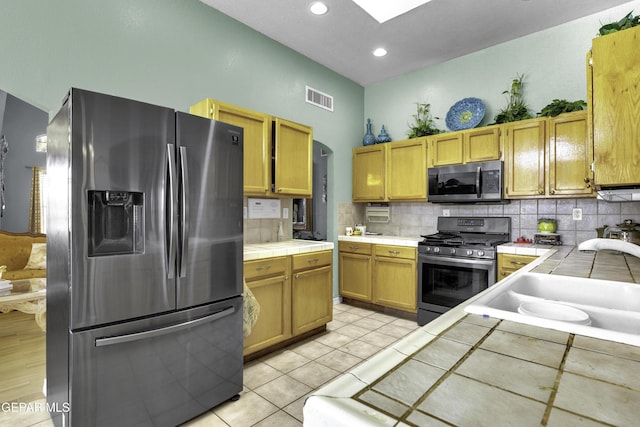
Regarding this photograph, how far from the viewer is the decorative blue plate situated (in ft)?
12.0

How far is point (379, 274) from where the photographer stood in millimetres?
3908

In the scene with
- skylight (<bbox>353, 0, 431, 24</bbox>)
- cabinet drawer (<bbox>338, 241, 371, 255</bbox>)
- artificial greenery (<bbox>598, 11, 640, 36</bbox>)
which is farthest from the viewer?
cabinet drawer (<bbox>338, 241, 371, 255</bbox>)

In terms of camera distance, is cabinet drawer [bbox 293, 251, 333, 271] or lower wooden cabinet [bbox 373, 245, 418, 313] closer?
cabinet drawer [bbox 293, 251, 333, 271]

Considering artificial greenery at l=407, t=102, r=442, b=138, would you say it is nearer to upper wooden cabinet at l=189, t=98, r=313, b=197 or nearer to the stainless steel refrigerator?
upper wooden cabinet at l=189, t=98, r=313, b=197

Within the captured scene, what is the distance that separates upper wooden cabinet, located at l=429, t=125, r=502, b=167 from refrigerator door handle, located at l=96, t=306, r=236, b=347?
2.89m

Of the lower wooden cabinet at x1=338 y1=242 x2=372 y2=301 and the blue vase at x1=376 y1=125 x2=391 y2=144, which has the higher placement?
the blue vase at x1=376 y1=125 x2=391 y2=144

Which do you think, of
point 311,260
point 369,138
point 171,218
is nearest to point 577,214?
point 369,138

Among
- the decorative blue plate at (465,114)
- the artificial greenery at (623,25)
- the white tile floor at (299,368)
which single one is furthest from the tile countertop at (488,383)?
the decorative blue plate at (465,114)

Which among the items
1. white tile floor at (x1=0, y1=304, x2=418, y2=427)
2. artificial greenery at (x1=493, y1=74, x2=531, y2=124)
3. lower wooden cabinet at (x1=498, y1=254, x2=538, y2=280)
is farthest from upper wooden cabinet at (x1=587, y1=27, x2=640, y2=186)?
white tile floor at (x1=0, y1=304, x2=418, y2=427)

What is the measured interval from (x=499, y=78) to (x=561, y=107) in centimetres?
82

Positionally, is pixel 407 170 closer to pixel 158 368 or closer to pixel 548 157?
pixel 548 157

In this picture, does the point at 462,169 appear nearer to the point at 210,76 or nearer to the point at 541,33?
the point at 541,33

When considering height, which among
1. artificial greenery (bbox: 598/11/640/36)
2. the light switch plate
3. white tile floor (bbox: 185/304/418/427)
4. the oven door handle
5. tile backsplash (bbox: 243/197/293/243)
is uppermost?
artificial greenery (bbox: 598/11/640/36)

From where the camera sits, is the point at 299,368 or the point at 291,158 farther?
the point at 291,158
